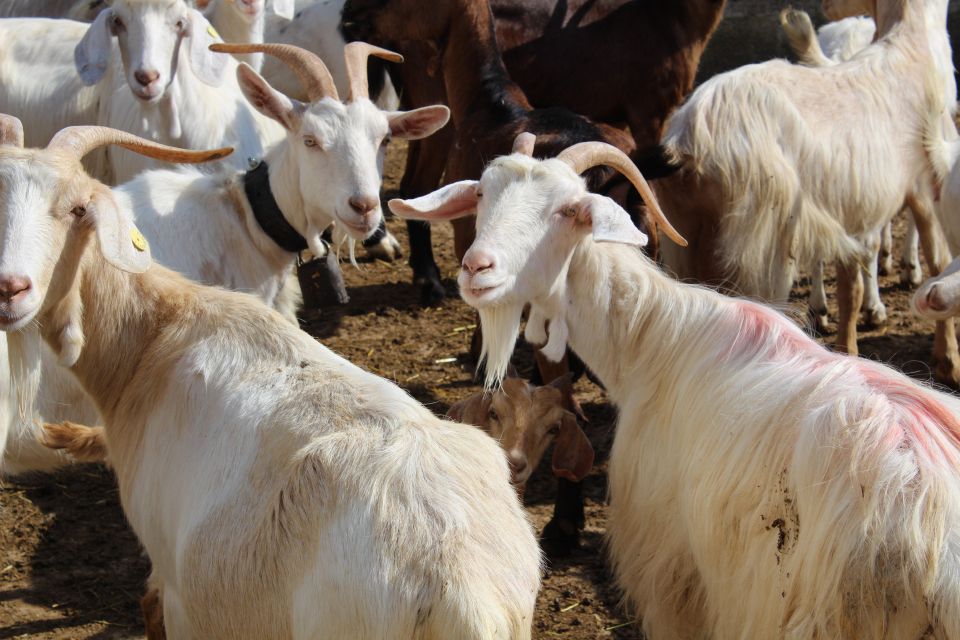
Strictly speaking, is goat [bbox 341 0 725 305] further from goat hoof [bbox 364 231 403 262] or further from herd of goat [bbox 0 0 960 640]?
herd of goat [bbox 0 0 960 640]

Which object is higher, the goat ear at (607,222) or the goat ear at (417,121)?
the goat ear at (417,121)

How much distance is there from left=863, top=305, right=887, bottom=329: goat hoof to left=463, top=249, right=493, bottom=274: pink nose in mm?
3882

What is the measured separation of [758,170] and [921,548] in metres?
2.73

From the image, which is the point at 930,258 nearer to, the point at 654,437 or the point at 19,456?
the point at 654,437

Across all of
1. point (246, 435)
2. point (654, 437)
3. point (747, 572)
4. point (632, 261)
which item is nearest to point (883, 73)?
point (632, 261)

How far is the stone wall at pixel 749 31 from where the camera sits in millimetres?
10648

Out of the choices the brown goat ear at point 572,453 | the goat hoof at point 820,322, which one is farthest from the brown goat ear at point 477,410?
the goat hoof at point 820,322

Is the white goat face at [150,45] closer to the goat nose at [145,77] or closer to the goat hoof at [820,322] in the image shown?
the goat nose at [145,77]

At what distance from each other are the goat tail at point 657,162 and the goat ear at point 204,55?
2.19m

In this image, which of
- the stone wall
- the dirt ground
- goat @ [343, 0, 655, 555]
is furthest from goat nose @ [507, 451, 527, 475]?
the stone wall

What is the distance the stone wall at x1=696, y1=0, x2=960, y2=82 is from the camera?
1065cm

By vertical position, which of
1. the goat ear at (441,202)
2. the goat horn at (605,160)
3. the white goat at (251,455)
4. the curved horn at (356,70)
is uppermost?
the curved horn at (356,70)

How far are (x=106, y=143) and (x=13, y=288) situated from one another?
0.78 m

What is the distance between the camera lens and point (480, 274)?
12.4 ft
